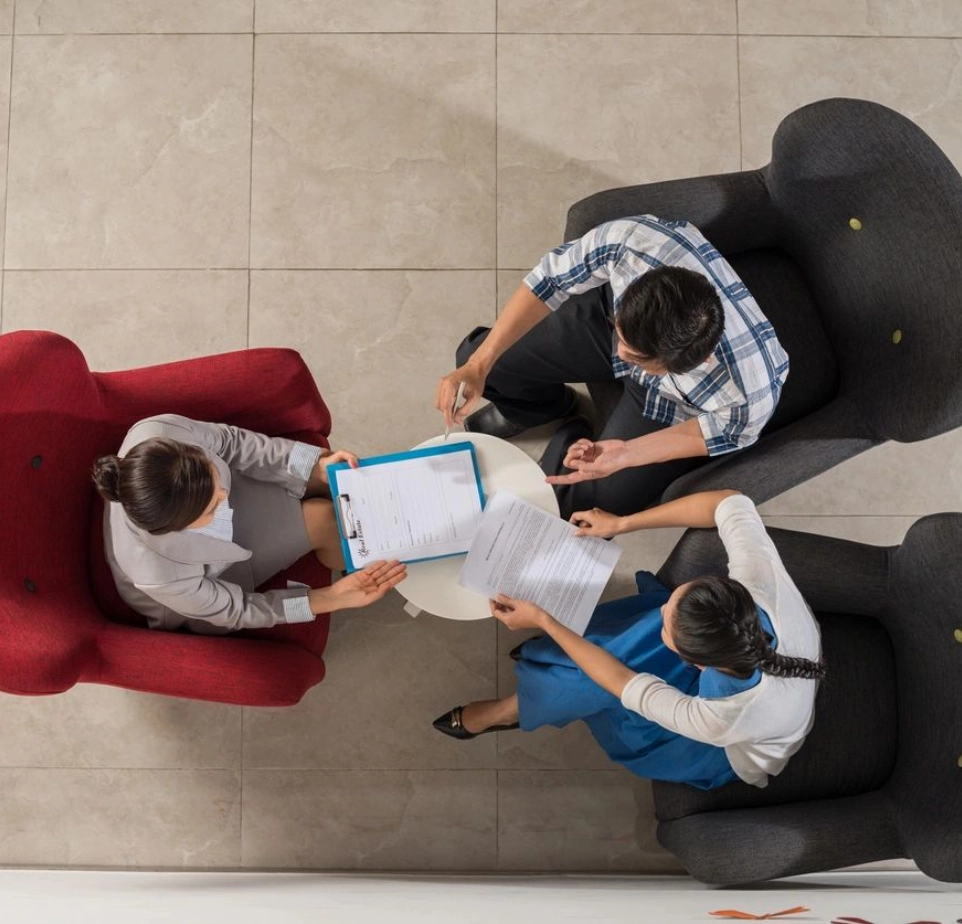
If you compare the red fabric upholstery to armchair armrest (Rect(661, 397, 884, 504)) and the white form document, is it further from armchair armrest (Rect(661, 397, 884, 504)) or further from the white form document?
armchair armrest (Rect(661, 397, 884, 504))

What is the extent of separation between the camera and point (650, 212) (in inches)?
85.4

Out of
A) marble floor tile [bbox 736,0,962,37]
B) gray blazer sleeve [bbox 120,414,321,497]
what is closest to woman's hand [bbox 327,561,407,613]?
gray blazer sleeve [bbox 120,414,321,497]

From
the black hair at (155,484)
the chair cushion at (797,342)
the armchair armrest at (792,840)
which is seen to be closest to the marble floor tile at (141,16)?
the black hair at (155,484)

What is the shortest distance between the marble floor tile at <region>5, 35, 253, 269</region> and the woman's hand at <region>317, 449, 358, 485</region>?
98cm

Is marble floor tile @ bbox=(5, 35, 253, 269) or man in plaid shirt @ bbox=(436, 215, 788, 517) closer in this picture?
man in plaid shirt @ bbox=(436, 215, 788, 517)

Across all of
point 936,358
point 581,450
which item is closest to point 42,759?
point 581,450

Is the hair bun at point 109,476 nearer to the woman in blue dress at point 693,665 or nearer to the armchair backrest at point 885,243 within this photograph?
the woman in blue dress at point 693,665

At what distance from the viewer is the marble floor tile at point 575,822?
8.73ft

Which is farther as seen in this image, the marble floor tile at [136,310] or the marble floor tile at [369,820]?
the marble floor tile at [136,310]

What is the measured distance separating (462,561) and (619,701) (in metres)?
0.52

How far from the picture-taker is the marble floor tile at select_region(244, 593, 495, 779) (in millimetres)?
2697

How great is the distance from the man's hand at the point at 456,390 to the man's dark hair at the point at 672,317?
0.56 meters

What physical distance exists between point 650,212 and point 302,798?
2.01m

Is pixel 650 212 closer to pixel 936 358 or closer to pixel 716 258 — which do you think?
pixel 716 258
